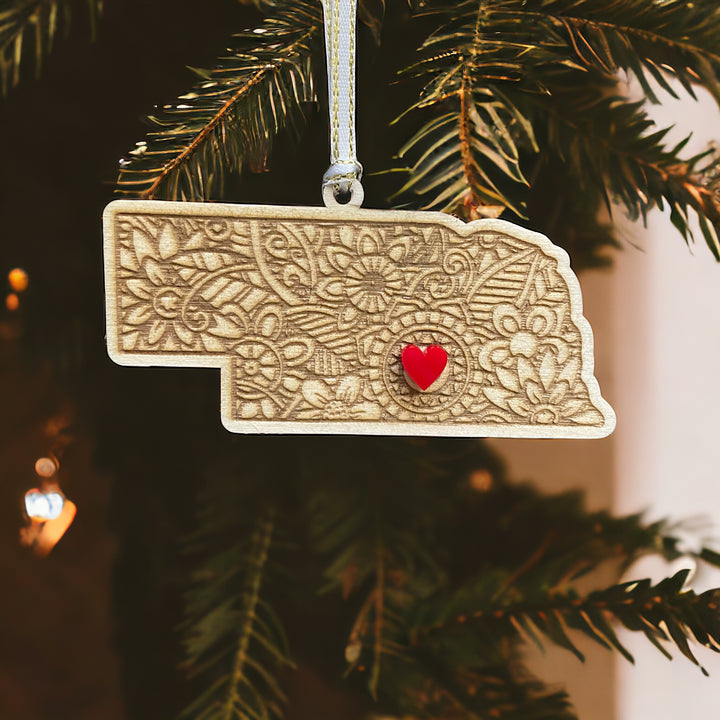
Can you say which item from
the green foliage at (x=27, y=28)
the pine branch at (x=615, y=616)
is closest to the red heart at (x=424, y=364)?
the pine branch at (x=615, y=616)

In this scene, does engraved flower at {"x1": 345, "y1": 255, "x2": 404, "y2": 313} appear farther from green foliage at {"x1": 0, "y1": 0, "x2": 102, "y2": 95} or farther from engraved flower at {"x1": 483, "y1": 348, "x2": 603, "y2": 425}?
green foliage at {"x1": 0, "y1": 0, "x2": 102, "y2": 95}

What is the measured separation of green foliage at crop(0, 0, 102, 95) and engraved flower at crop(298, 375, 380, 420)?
1.11 ft

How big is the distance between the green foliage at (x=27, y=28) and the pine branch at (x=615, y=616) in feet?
1.81

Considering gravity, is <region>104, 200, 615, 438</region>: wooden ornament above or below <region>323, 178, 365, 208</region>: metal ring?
below

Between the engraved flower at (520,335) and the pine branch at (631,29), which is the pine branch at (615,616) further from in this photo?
the pine branch at (631,29)

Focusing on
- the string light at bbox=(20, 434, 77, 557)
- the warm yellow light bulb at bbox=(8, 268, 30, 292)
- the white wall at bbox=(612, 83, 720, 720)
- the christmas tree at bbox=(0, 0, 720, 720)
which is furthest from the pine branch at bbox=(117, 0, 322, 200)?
the white wall at bbox=(612, 83, 720, 720)

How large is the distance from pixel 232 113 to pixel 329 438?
0.84ft

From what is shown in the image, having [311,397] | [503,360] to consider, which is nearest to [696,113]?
[503,360]

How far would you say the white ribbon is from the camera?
1.41 feet

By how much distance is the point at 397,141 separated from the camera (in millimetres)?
519

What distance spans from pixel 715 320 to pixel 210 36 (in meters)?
0.50

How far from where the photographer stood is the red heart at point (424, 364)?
411 mm

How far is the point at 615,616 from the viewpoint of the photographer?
51cm

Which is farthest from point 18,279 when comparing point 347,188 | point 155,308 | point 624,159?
point 624,159
